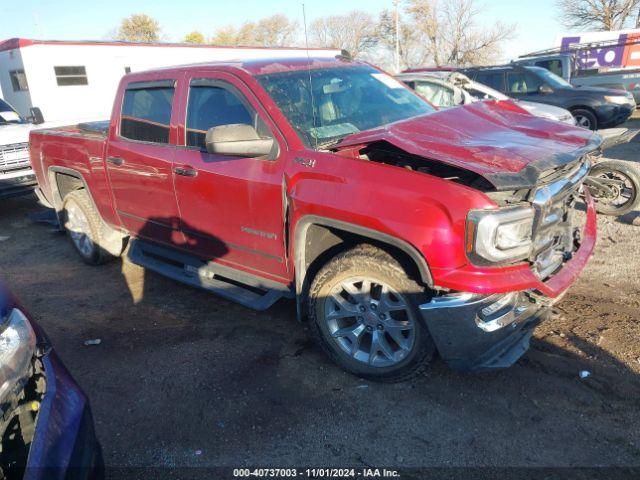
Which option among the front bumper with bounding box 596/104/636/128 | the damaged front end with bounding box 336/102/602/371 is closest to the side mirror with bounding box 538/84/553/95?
the front bumper with bounding box 596/104/636/128

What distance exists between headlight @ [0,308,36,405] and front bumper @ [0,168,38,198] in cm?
637

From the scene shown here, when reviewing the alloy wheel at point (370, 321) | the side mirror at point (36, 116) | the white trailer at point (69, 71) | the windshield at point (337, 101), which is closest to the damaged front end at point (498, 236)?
the alloy wheel at point (370, 321)

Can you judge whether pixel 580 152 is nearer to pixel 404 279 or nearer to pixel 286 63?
pixel 404 279

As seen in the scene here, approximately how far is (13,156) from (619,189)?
28.0 ft

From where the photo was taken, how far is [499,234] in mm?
2494

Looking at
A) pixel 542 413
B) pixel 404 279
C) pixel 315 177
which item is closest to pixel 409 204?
pixel 404 279

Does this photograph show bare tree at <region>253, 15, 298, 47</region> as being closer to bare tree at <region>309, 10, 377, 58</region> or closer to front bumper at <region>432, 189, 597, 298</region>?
bare tree at <region>309, 10, 377, 58</region>

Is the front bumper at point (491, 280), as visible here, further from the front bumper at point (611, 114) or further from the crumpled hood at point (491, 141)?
the front bumper at point (611, 114)

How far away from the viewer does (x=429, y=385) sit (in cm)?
311

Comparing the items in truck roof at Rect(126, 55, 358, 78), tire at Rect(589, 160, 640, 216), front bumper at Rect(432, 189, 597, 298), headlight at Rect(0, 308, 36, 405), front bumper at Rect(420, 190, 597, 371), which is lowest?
tire at Rect(589, 160, 640, 216)

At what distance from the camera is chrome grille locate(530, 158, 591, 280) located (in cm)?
268

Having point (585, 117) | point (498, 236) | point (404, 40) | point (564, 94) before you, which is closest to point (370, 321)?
point (498, 236)

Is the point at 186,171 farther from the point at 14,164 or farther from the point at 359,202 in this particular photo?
the point at 14,164

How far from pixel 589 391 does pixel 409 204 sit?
160 centimetres
